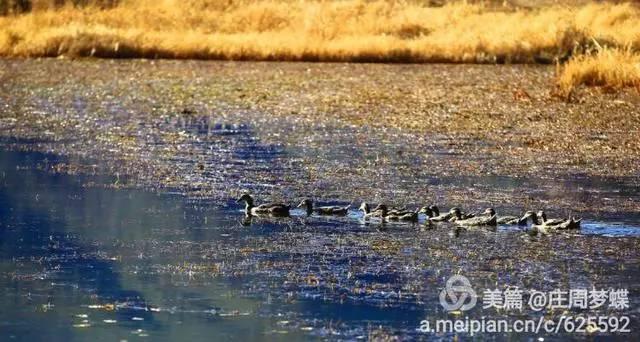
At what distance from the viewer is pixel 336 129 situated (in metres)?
19.6

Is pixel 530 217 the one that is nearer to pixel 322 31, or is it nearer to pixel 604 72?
pixel 604 72

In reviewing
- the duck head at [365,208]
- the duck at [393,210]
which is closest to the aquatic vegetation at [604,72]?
the duck at [393,210]

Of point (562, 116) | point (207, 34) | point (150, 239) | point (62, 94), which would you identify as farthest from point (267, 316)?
point (207, 34)

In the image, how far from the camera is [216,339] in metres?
8.55

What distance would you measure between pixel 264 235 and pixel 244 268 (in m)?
1.40

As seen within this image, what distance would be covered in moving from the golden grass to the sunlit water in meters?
11.1

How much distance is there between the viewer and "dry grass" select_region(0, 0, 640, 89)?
105 feet

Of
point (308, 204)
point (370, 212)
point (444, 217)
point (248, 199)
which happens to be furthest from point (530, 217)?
point (248, 199)

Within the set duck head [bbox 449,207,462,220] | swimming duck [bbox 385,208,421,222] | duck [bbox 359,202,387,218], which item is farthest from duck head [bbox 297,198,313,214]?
duck head [bbox 449,207,462,220]

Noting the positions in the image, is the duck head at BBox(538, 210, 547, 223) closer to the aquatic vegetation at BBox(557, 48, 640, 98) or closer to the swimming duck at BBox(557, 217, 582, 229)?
the swimming duck at BBox(557, 217, 582, 229)

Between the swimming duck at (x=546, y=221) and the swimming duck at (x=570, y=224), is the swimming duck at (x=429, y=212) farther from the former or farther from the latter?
the swimming duck at (x=570, y=224)

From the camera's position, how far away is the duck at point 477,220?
1218 centimetres

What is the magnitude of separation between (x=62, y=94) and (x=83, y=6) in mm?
18623

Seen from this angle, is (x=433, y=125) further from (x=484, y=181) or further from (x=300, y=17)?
(x=300, y=17)
